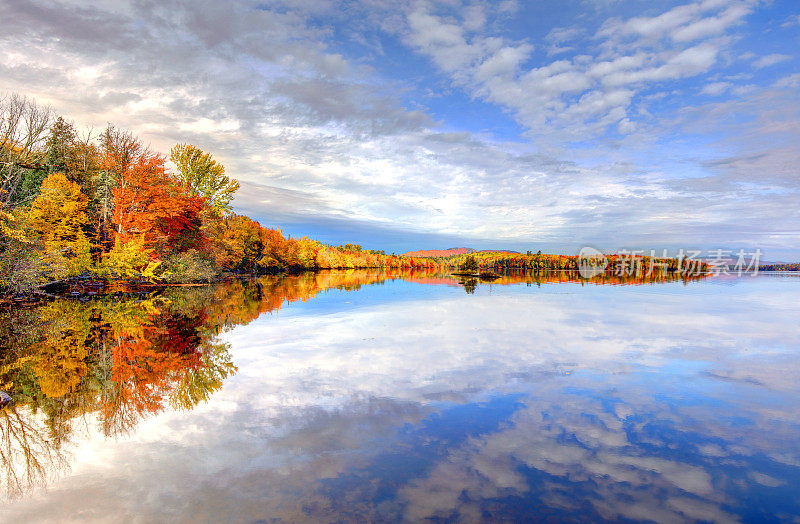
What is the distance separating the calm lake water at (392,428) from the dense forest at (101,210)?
43.8ft

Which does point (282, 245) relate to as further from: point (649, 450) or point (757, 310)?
point (649, 450)

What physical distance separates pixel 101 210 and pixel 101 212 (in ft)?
2.15

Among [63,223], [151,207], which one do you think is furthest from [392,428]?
[151,207]

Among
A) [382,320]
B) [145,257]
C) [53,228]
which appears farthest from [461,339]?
[53,228]

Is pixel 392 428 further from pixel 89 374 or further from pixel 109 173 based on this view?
pixel 109 173

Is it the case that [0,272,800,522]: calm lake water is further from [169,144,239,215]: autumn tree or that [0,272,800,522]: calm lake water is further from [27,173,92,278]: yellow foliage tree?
[169,144,239,215]: autumn tree

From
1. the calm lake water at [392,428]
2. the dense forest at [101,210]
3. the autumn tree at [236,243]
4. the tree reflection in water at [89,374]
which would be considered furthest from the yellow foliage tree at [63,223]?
the calm lake water at [392,428]

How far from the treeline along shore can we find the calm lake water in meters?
12.1

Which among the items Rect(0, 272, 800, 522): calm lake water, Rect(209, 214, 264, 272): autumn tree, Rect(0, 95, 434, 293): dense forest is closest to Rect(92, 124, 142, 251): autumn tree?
Rect(0, 95, 434, 293): dense forest

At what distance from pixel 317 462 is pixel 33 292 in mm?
33400

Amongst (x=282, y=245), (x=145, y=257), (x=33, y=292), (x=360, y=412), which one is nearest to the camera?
(x=360, y=412)

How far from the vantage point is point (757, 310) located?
95.7 ft

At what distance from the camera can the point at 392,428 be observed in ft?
25.3

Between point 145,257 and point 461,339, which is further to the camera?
point 145,257
